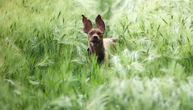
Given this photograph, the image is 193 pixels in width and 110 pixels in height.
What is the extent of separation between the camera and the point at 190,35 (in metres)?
5.08

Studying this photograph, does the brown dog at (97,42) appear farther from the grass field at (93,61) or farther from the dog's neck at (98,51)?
the grass field at (93,61)

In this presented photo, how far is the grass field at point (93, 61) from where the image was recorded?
370cm

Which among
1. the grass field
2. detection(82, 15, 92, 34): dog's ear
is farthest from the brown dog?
the grass field

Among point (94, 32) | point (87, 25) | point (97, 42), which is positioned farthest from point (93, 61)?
point (87, 25)

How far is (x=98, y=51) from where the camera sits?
5.36 m

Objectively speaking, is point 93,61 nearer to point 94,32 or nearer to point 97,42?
point 97,42

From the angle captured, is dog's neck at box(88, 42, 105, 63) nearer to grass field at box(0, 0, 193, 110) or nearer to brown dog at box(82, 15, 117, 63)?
brown dog at box(82, 15, 117, 63)

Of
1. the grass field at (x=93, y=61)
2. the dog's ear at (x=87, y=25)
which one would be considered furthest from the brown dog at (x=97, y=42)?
the grass field at (x=93, y=61)

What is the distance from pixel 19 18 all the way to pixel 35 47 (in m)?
0.65

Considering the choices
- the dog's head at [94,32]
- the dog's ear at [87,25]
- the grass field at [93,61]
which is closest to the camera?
the grass field at [93,61]

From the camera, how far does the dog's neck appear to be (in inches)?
209

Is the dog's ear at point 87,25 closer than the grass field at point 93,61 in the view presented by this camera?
No

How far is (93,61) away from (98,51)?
0.70 m

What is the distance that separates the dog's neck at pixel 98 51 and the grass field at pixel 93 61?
0.12 metres
